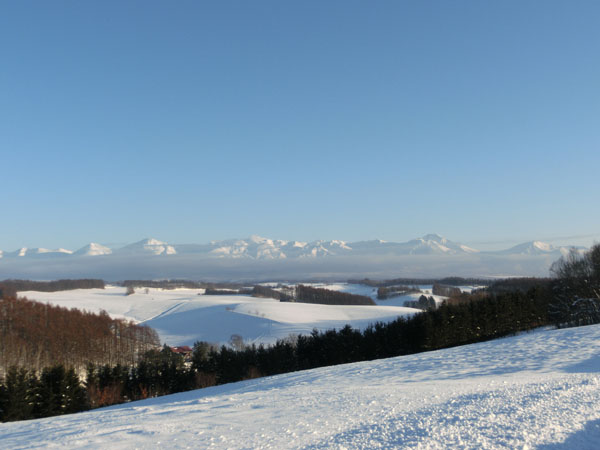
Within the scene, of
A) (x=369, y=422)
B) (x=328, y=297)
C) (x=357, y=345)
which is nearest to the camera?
(x=369, y=422)

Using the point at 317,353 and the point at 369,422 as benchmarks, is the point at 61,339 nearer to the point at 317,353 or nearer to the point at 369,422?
the point at 317,353

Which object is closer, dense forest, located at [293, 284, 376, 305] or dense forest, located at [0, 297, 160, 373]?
dense forest, located at [0, 297, 160, 373]

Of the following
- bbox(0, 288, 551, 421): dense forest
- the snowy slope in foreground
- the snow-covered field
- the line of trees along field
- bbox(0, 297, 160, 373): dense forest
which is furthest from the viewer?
the snow-covered field

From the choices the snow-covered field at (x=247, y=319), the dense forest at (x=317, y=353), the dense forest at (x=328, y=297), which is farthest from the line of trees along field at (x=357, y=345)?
the dense forest at (x=328, y=297)

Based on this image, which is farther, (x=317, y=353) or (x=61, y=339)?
(x=61, y=339)

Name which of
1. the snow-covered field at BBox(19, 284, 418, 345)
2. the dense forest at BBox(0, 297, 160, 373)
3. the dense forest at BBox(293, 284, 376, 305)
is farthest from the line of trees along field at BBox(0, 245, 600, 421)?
the dense forest at BBox(293, 284, 376, 305)

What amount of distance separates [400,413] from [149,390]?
4178cm

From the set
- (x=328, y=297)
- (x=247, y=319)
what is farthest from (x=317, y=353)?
(x=328, y=297)

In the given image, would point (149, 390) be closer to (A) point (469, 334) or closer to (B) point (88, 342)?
(A) point (469, 334)

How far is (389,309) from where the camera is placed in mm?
134250

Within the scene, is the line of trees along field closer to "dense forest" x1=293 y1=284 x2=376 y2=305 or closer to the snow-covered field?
the snow-covered field

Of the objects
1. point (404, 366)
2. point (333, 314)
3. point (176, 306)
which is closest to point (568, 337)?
point (404, 366)

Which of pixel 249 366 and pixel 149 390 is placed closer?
pixel 149 390

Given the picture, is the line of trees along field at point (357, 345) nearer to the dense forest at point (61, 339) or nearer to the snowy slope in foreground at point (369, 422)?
the snowy slope in foreground at point (369, 422)
